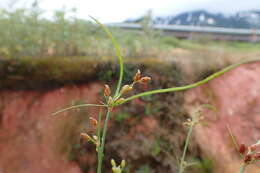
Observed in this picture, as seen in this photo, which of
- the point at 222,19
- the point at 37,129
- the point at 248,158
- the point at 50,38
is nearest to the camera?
the point at 248,158

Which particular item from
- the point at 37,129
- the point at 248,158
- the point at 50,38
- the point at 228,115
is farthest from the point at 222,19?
the point at 248,158

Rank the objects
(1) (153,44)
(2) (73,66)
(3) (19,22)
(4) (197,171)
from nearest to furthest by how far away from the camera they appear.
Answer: (4) (197,171) → (2) (73,66) → (3) (19,22) → (1) (153,44)

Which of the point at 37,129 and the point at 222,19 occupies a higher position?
the point at 222,19

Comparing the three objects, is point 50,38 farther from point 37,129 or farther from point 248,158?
point 248,158

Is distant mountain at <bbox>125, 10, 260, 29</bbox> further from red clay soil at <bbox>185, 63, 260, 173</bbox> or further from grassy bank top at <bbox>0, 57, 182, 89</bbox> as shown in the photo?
grassy bank top at <bbox>0, 57, 182, 89</bbox>

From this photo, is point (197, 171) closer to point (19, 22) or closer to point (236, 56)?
point (236, 56)

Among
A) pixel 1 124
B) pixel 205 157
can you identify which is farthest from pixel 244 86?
pixel 1 124
